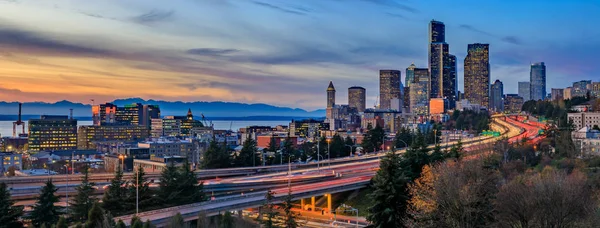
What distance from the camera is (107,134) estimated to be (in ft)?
618

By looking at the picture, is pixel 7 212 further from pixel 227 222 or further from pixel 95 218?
pixel 227 222

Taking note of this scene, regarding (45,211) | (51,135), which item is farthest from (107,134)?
(45,211)

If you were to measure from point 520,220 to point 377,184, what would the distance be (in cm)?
802

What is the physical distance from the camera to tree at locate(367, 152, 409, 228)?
31.1 meters

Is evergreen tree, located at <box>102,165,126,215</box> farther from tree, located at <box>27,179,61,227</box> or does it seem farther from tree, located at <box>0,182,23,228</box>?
tree, located at <box>0,182,23,228</box>

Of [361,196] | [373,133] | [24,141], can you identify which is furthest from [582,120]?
[24,141]

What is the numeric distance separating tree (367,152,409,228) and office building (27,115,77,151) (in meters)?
154

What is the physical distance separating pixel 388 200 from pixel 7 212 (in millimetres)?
21529

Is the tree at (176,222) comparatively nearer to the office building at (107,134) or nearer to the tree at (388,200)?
the tree at (388,200)

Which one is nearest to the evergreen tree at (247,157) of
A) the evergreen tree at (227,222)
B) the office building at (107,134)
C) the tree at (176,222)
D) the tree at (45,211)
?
the evergreen tree at (227,222)

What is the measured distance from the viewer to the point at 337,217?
4466 centimetres

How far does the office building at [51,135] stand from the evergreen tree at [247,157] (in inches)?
4612

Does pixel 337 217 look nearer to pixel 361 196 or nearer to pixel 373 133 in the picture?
pixel 361 196

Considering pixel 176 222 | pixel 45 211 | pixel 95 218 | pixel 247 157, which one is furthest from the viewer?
pixel 247 157
